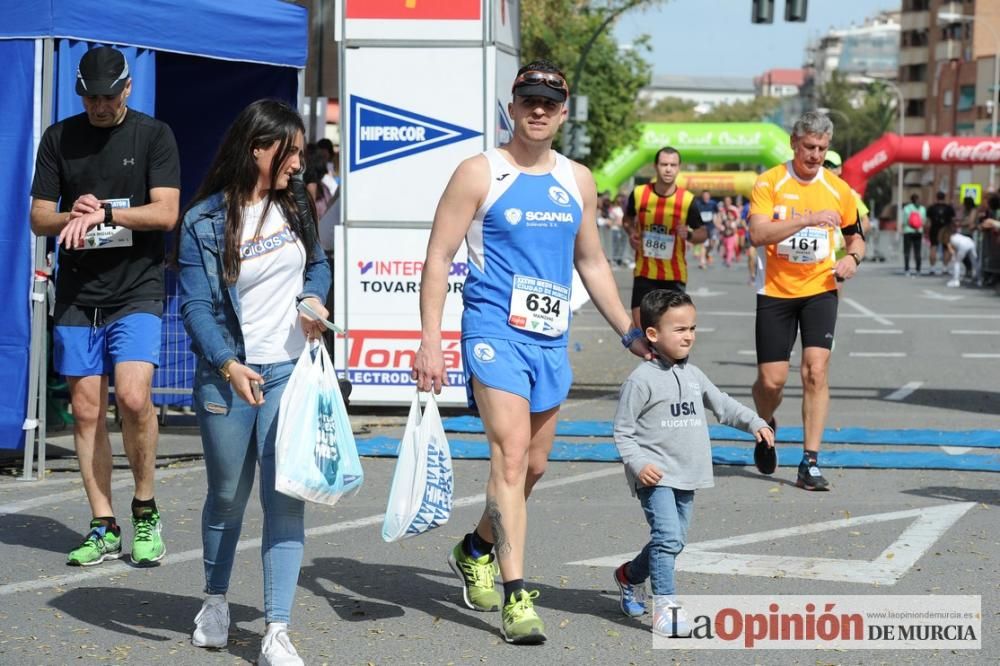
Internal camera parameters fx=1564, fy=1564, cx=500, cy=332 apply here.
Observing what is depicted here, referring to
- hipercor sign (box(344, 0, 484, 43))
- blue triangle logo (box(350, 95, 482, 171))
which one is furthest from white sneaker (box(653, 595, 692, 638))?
hipercor sign (box(344, 0, 484, 43))

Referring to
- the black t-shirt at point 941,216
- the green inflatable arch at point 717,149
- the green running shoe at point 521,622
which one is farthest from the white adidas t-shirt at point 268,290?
the green inflatable arch at point 717,149

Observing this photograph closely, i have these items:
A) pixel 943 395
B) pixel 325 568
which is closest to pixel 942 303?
pixel 943 395

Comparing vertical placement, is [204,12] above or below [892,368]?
above

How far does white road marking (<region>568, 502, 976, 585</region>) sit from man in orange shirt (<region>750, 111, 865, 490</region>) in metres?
1.32

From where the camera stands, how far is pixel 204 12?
31.5ft

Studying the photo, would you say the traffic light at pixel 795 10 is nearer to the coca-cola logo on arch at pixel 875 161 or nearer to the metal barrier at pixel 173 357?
the coca-cola logo on arch at pixel 875 161

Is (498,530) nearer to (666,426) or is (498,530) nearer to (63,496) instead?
(666,426)

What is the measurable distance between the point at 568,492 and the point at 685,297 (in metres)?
2.99

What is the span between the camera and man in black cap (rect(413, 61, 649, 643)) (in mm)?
5559

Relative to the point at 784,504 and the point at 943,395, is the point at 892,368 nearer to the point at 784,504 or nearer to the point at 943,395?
the point at 943,395

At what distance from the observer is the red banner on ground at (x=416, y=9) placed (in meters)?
11.5

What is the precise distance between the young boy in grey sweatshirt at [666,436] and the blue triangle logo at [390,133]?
6.00m

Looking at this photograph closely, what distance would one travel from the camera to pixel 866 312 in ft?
77.8

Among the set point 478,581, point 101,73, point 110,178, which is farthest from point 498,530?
point 101,73
